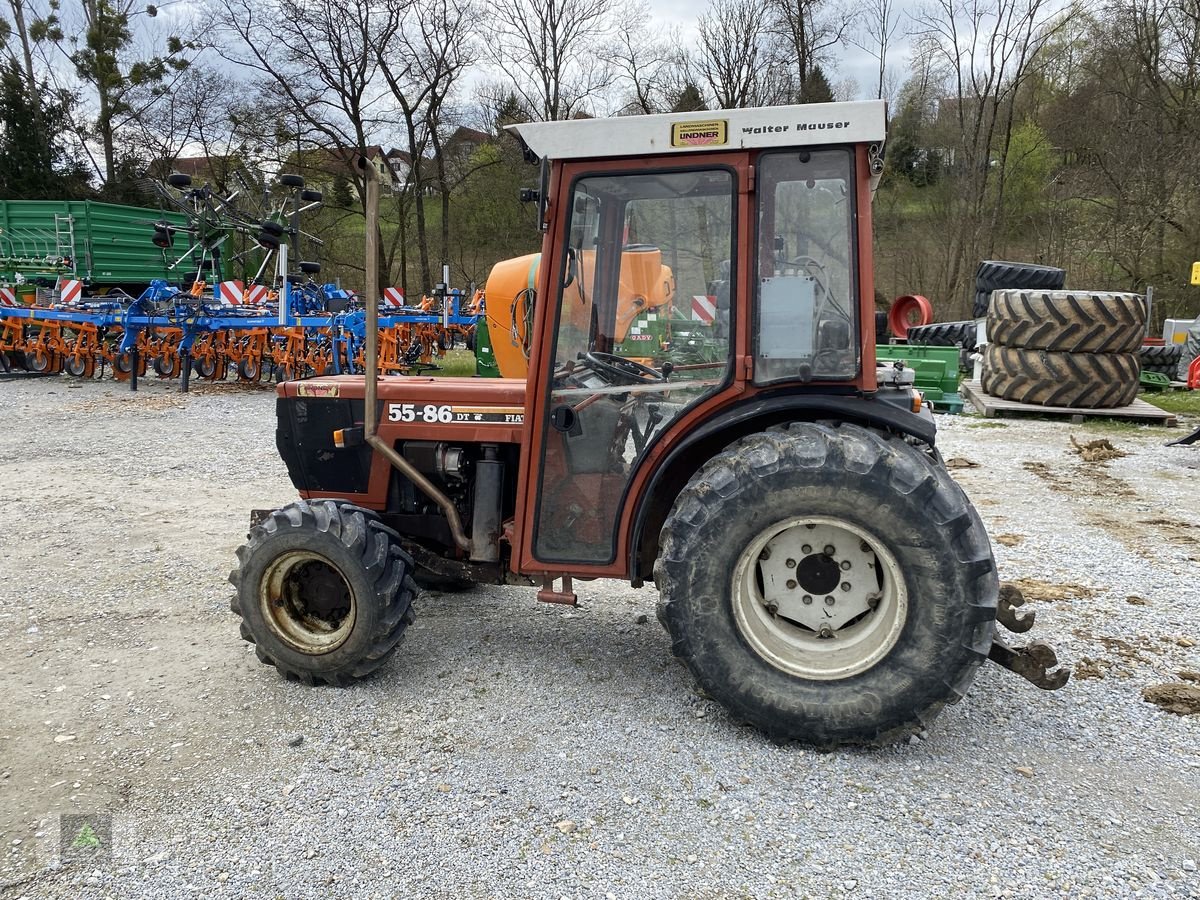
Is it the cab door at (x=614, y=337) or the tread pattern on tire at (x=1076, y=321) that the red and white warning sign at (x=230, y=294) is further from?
the cab door at (x=614, y=337)

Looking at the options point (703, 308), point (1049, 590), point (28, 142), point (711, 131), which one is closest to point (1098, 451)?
point (1049, 590)

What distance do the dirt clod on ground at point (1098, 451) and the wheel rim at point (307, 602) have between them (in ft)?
23.2

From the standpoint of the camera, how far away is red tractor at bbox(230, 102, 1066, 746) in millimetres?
2844

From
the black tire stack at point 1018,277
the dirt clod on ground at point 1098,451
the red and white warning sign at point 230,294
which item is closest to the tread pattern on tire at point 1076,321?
the dirt clod on ground at point 1098,451

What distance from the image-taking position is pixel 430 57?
76.7 feet

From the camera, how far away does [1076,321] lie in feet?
32.2

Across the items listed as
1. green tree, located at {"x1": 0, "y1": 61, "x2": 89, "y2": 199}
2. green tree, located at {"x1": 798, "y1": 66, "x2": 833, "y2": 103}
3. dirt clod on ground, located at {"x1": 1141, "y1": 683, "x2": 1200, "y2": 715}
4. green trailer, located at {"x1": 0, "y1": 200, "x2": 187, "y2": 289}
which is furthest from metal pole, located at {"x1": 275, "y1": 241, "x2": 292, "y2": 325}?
green tree, located at {"x1": 0, "y1": 61, "x2": 89, "y2": 199}

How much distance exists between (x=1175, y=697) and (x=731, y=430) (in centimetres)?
201

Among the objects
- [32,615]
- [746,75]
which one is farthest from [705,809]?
[746,75]

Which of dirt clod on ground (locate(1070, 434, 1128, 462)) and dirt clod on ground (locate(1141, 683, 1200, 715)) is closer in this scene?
dirt clod on ground (locate(1141, 683, 1200, 715))

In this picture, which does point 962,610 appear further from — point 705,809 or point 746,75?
point 746,75

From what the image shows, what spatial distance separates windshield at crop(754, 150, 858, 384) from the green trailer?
58.5 feet

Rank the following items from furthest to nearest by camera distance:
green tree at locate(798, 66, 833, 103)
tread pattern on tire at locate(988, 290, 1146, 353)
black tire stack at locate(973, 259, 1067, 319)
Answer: green tree at locate(798, 66, 833, 103), black tire stack at locate(973, 259, 1067, 319), tread pattern on tire at locate(988, 290, 1146, 353)

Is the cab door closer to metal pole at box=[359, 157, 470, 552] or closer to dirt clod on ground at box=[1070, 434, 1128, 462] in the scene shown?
metal pole at box=[359, 157, 470, 552]
